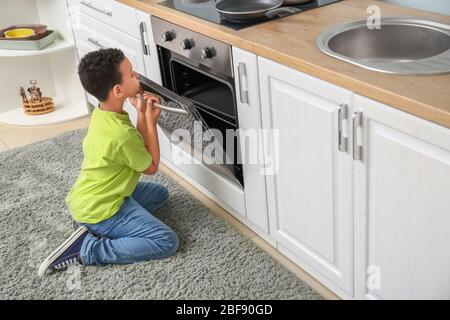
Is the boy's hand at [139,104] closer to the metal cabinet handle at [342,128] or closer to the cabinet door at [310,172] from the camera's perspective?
the cabinet door at [310,172]

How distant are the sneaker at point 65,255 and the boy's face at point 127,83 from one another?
1.71 feet

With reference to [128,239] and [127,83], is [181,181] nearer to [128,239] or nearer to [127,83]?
[128,239]

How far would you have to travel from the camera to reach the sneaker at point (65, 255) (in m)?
2.22

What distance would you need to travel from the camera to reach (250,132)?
6.75 feet

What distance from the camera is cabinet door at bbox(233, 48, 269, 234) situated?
1.94m

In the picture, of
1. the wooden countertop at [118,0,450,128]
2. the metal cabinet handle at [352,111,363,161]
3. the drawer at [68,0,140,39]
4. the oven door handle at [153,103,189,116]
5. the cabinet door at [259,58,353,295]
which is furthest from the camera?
the drawer at [68,0,140,39]

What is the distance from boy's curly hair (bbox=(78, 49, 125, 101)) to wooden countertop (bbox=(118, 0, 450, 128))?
270 millimetres

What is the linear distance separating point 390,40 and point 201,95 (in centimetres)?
71

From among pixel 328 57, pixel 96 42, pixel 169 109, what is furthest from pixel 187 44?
pixel 96 42

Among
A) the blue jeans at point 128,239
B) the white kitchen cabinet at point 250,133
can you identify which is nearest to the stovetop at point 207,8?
the white kitchen cabinet at point 250,133

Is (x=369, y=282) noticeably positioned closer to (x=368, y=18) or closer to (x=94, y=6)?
(x=368, y=18)

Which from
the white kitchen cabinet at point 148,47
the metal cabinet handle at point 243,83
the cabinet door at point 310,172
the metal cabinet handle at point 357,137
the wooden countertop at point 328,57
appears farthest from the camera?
the white kitchen cabinet at point 148,47

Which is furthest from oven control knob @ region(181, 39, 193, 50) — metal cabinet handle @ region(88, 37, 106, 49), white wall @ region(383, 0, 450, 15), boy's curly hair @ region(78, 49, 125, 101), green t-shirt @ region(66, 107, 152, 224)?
metal cabinet handle @ region(88, 37, 106, 49)

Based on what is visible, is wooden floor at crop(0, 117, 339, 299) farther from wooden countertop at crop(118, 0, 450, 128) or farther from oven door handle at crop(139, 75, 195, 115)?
wooden countertop at crop(118, 0, 450, 128)
